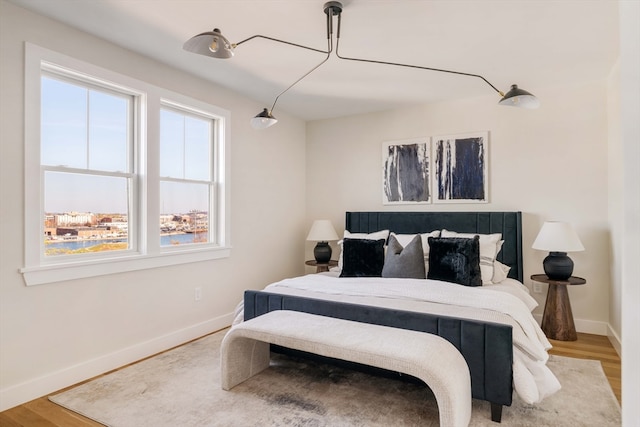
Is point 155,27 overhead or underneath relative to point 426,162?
overhead

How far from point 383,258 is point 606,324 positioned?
2.34 metres

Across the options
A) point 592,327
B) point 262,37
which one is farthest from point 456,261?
point 262,37

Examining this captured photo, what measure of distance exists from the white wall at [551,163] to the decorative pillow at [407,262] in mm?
1113

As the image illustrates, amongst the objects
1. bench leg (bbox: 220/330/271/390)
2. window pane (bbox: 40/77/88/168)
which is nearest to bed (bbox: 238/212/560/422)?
bench leg (bbox: 220/330/271/390)

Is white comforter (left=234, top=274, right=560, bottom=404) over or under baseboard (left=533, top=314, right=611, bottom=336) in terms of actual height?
Result: over

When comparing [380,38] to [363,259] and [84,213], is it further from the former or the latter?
[84,213]

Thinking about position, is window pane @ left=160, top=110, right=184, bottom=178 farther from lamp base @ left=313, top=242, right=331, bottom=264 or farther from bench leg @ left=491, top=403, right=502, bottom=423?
bench leg @ left=491, top=403, right=502, bottom=423

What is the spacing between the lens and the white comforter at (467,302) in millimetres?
2156

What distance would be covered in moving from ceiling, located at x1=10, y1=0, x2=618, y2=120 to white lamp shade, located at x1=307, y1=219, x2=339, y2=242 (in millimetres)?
1677

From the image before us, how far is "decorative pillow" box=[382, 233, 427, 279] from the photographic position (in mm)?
3484

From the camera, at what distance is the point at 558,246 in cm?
346

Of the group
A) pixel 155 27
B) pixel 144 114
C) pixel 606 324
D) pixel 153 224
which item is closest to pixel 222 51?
pixel 155 27

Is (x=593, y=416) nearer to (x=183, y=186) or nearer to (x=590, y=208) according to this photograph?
(x=590, y=208)

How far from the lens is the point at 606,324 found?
371 cm
